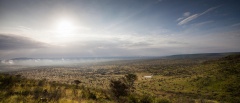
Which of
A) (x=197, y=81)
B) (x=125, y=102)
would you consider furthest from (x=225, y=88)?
(x=125, y=102)

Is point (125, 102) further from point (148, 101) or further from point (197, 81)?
point (197, 81)

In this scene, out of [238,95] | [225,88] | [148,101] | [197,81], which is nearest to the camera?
[148,101]

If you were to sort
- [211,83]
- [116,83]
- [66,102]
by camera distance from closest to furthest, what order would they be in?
[66,102] → [116,83] → [211,83]

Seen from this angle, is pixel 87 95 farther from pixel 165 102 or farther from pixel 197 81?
pixel 197 81

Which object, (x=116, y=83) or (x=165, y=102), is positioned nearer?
(x=165, y=102)

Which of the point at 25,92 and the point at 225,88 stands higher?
the point at 25,92

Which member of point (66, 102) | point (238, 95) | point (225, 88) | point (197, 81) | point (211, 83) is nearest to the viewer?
point (66, 102)

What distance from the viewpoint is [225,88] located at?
42.7m

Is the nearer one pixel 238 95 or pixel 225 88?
pixel 238 95

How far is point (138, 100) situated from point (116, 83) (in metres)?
5.49

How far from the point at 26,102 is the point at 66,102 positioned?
6.59 ft

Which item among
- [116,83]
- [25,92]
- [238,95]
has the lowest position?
[238,95]

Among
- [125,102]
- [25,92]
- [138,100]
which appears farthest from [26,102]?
[138,100]

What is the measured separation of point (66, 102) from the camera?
7.75 meters
